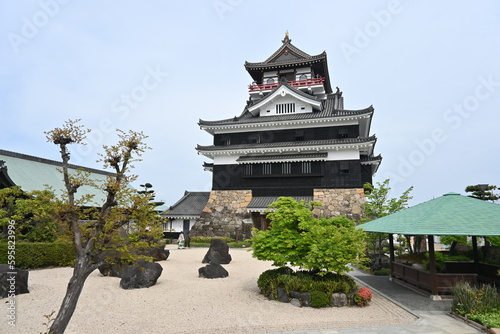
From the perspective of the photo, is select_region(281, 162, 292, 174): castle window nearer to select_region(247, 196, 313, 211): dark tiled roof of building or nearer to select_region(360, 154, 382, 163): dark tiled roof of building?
select_region(247, 196, 313, 211): dark tiled roof of building

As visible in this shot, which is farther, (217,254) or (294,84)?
(294,84)

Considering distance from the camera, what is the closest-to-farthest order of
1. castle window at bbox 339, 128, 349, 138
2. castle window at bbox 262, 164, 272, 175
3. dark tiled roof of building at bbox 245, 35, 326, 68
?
castle window at bbox 339, 128, 349, 138 → castle window at bbox 262, 164, 272, 175 → dark tiled roof of building at bbox 245, 35, 326, 68

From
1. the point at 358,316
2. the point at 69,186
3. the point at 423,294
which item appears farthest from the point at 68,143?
the point at 423,294

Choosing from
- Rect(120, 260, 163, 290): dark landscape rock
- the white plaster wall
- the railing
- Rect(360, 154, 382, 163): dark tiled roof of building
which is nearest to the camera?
the railing

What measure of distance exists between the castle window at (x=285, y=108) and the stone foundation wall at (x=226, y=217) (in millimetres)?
9791

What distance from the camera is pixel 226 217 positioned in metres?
30.0

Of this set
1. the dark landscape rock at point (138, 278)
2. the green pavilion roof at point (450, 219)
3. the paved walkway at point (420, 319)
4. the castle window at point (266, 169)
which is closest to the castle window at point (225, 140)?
the castle window at point (266, 169)

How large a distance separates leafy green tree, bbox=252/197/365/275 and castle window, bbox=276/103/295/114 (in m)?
22.8

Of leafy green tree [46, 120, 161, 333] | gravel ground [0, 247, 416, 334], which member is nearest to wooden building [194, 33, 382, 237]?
gravel ground [0, 247, 416, 334]

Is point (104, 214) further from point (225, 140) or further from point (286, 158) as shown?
point (225, 140)

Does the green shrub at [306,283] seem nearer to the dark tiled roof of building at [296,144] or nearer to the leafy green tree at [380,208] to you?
the leafy green tree at [380,208]

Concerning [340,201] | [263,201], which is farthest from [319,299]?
[263,201]

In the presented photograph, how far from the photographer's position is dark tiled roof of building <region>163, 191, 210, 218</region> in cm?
3284

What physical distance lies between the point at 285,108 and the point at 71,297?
30.2 metres
